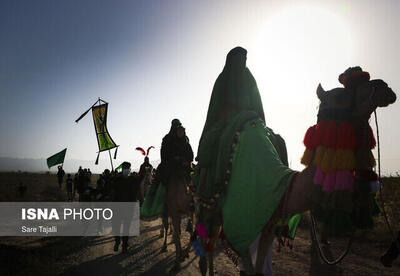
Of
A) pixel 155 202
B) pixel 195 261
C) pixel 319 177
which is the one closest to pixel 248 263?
pixel 319 177

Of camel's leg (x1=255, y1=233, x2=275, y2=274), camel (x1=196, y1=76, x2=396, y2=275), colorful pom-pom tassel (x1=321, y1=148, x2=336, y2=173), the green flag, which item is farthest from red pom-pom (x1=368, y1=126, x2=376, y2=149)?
the green flag

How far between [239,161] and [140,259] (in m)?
6.36

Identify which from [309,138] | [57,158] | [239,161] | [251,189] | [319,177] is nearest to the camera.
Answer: [319,177]

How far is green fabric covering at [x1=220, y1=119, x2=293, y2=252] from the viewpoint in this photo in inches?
105

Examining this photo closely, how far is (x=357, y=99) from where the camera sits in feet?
7.65

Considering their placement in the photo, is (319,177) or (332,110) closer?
(319,177)

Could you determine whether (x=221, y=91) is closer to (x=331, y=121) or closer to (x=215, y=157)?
(x=215, y=157)

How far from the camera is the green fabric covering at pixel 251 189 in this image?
2.66m

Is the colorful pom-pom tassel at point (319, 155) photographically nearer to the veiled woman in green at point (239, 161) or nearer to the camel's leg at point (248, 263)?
the veiled woman in green at point (239, 161)

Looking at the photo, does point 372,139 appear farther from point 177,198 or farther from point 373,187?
point 177,198

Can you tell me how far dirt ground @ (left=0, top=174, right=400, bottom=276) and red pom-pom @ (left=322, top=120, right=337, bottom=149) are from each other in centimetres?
→ 550

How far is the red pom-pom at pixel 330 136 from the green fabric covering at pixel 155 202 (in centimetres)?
574

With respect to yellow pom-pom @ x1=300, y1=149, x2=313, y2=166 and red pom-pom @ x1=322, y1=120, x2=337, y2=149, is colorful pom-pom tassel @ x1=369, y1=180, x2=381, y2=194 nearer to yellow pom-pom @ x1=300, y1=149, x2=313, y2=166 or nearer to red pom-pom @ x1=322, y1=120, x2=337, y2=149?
red pom-pom @ x1=322, y1=120, x2=337, y2=149

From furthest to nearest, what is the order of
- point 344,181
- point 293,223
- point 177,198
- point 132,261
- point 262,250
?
point 132,261 → point 177,198 → point 293,223 → point 262,250 → point 344,181
